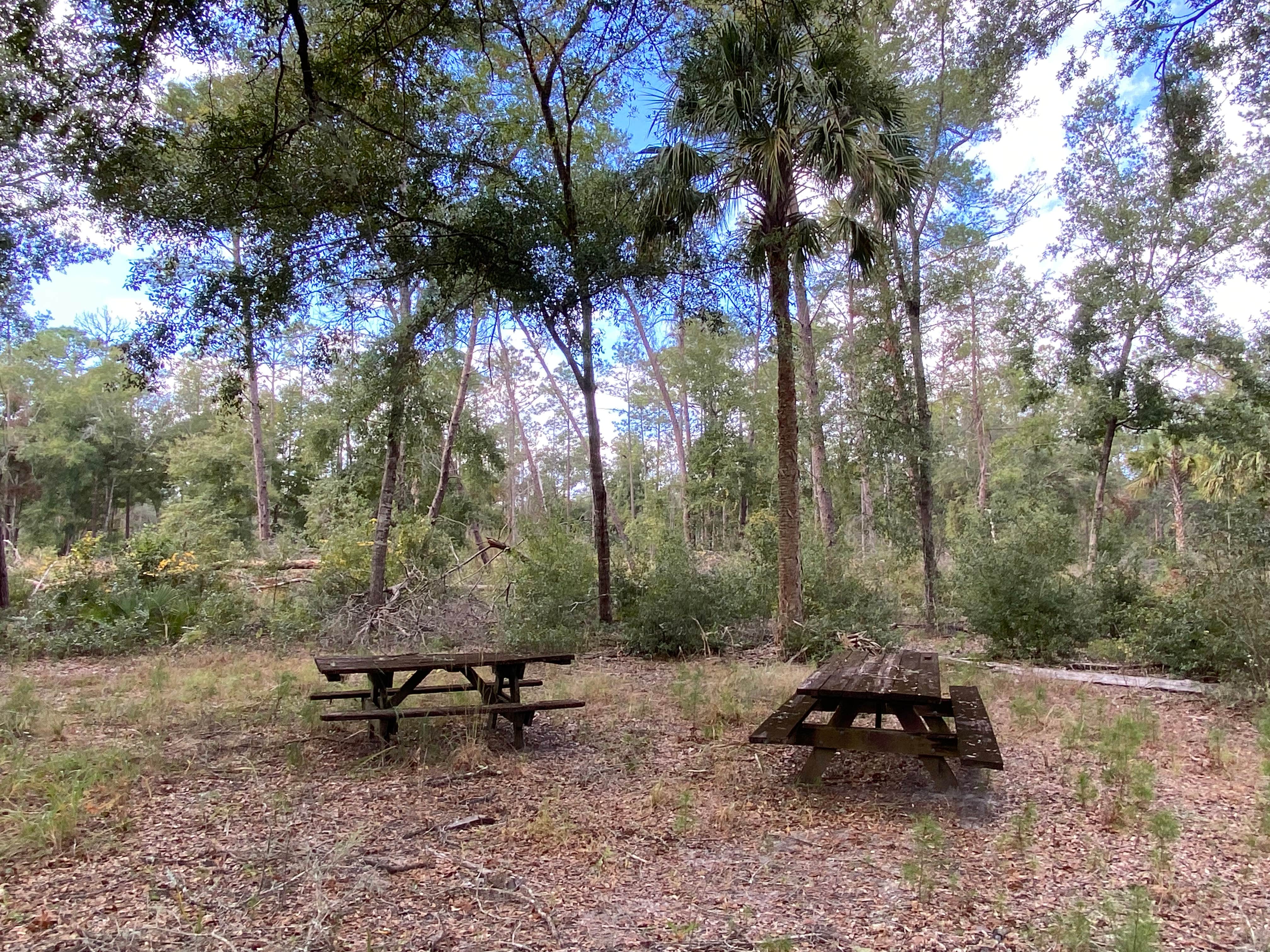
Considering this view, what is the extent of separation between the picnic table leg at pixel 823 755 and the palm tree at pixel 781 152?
14.5 feet

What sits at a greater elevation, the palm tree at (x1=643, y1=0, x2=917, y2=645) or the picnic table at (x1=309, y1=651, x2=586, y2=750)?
the palm tree at (x1=643, y1=0, x2=917, y2=645)

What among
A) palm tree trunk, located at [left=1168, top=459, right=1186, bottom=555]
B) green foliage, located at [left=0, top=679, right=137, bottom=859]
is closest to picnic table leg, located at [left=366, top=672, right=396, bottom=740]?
green foliage, located at [left=0, top=679, right=137, bottom=859]

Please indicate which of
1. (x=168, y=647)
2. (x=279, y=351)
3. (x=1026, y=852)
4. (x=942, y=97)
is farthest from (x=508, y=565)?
(x=942, y=97)

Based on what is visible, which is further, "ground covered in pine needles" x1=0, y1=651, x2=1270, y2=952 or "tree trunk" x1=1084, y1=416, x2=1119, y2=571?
"tree trunk" x1=1084, y1=416, x2=1119, y2=571

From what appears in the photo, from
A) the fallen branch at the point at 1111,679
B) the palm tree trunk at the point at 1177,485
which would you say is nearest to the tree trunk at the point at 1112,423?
the palm tree trunk at the point at 1177,485

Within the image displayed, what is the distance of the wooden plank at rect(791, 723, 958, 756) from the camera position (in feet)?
11.9

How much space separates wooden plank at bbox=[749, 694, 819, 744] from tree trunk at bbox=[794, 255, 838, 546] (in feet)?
31.0

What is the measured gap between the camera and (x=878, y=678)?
14.3ft

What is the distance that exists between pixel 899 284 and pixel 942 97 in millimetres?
3302

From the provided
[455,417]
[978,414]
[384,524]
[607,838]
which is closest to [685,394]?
[978,414]

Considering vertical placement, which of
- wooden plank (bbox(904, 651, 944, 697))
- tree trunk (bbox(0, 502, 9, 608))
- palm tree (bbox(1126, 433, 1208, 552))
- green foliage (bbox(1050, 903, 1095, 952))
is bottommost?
green foliage (bbox(1050, 903, 1095, 952))

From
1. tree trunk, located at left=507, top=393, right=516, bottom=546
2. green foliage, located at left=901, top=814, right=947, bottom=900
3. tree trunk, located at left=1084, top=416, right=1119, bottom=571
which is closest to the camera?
green foliage, located at left=901, top=814, right=947, bottom=900

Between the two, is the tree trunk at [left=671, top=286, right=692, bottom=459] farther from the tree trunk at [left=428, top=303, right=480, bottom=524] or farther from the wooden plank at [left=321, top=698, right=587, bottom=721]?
the wooden plank at [left=321, top=698, right=587, bottom=721]

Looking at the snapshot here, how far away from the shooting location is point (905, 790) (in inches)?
157
